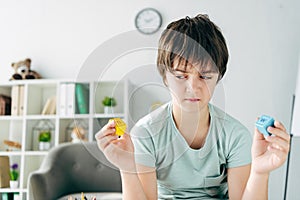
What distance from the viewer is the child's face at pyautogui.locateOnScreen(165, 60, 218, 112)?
96 centimetres

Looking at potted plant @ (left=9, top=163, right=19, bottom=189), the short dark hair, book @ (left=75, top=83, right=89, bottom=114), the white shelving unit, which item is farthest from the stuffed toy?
the short dark hair

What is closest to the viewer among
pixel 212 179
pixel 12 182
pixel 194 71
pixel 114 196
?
pixel 194 71

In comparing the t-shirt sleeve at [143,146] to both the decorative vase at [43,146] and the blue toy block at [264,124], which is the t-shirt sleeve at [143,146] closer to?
the blue toy block at [264,124]

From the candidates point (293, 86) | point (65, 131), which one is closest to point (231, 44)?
point (293, 86)

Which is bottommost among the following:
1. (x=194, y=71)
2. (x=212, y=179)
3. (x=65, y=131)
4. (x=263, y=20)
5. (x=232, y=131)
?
(x=65, y=131)

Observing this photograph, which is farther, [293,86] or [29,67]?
[29,67]

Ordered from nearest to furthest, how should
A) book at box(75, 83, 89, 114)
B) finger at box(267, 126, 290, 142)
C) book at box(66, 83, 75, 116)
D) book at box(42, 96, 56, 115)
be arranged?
finger at box(267, 126, 290, 142) → book at box(75, 83, 89, 114) → book at box(66, 83, 75, 116) → book at box(42, 96, 56, 115)

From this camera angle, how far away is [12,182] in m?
3.08

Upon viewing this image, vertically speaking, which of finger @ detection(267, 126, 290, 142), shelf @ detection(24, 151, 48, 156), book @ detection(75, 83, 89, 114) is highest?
finger @ detection(267, 126, 290, 142)

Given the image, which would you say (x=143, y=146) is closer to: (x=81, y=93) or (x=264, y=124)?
(x=264, y=124)

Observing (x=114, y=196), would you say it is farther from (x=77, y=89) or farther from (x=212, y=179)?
(x=212, y=179)

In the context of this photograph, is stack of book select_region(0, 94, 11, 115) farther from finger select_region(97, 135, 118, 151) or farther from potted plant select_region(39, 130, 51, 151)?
finger select_region(97, 135, 118, 151)

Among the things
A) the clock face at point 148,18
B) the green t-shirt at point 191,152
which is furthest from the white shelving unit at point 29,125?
the green t-shirt at point 191,152

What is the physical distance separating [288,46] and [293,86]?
0.26 metres
